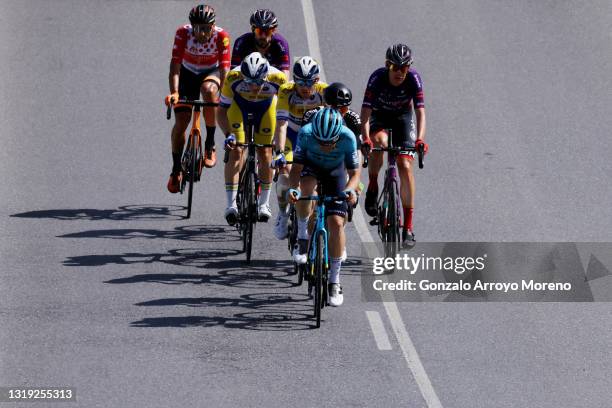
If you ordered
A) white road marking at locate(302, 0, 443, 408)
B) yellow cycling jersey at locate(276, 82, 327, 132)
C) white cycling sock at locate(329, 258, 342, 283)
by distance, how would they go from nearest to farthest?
white road marking at locate(302, 0, 443, 408)
white cycling sock at locate(329, 258, 342, 283)
yellow cycling jersey at locate(276, 82, 327, 132)

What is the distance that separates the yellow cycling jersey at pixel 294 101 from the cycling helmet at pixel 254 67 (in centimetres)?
32

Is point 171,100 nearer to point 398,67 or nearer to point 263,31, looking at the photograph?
point 263,31

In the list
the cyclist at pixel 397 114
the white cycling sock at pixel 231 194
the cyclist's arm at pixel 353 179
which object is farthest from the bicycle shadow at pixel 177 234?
the cyclist's arm at pixel 353 179

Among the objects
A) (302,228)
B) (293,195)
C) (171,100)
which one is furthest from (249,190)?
(293,195)

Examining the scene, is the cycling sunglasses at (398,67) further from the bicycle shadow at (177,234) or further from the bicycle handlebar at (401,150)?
the bicycle shadow at (177,234)

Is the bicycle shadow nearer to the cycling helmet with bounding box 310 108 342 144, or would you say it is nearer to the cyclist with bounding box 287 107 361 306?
the cyclist with bounding box 287 107 361 306

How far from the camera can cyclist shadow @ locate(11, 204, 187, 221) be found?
1739 centimetres

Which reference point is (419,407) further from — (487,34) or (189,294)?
(487,34)

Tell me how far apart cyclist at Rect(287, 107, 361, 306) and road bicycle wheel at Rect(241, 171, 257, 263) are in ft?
4.38

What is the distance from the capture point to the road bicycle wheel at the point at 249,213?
1582cm

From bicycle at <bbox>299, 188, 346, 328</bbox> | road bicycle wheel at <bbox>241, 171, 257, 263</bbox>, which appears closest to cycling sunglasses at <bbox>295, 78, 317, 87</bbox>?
road bicycle wheel at <bbox>241, 171, 257, 263</bbox>

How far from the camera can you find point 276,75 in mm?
16312

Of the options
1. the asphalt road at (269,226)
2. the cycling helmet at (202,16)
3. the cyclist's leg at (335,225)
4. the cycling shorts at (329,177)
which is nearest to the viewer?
the asphalt road at (269,226)

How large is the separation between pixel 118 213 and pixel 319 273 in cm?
448
